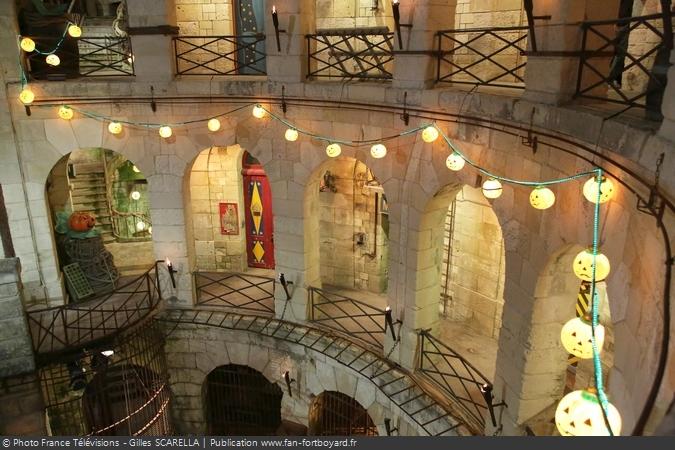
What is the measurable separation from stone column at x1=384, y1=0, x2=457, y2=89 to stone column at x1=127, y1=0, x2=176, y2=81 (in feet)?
14.6

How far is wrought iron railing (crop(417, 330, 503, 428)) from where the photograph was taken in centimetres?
798

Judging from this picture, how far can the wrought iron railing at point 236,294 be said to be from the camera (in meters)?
11.7

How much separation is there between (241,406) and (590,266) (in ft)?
32.1

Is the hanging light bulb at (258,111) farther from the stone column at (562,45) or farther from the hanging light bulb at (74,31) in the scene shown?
the stone column at (562,45)

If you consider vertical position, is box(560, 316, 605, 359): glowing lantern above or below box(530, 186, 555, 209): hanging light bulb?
below

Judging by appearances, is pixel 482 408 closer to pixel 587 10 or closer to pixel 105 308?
pixel 587 10

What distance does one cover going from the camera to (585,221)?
5.67 m

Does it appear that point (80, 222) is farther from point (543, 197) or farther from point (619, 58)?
point (619, 58)

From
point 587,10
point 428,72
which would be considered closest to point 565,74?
point 587,10

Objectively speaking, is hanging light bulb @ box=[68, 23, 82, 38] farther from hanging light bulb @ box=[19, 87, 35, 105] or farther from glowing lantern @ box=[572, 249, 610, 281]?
glowing lantern @ box=[572, 249, 610, 281]

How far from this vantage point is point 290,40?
9.58 metres

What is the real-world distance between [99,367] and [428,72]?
276 inches

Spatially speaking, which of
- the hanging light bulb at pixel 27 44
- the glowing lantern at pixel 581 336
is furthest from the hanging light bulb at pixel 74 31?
the glowing lantern at pixel 581 336

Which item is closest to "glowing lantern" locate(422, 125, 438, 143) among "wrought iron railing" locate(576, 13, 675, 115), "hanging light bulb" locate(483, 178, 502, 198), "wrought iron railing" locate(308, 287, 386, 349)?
"hanging light bulb" locate(483, 178, 502, 198)
